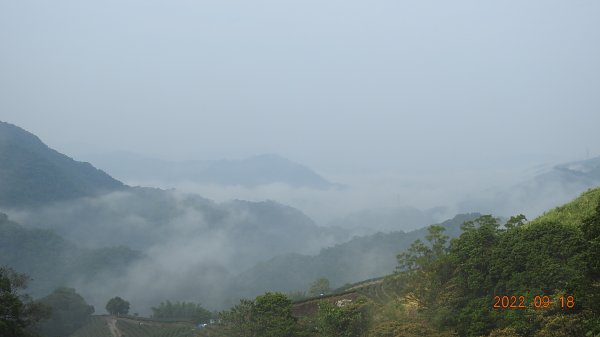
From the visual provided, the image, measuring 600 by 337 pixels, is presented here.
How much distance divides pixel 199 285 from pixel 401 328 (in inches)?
4833

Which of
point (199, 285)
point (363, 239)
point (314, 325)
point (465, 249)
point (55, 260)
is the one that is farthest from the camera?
point (363, 239)


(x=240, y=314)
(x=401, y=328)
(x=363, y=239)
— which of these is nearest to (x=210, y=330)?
(x=240, y=314)

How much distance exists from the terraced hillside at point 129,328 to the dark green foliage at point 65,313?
8.69 feet

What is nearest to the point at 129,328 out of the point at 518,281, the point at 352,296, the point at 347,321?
the point at 352,296

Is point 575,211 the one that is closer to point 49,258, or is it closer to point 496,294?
point 496,294

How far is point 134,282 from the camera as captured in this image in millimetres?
129125

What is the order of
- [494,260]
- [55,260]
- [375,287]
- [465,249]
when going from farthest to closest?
[55,260] → [375,287] → [465,249] → [494,260]

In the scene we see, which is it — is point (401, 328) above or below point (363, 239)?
below

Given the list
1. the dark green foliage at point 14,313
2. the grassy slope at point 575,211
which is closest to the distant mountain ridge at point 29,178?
the dark green foliage at point 14,313

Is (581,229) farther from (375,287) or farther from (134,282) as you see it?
(134,282)

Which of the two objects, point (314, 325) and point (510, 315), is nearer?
point (510, 315)
